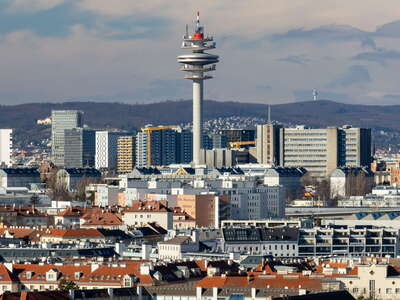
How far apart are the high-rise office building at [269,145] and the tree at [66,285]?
124 metres

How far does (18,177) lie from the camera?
175000 millimetres

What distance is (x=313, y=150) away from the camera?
191875mm

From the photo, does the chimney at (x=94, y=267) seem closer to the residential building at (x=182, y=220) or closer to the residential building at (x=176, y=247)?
the residential building at (x=176, y=247)

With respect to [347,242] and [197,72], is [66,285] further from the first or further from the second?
[197,72]

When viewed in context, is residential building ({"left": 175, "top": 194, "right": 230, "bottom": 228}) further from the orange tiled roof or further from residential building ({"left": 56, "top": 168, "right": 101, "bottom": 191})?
residential building ({"left": 56, "top": 168, "right": 101, "bottom": 191})

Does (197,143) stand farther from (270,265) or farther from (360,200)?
(270,265)

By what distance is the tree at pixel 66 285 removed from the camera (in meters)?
65.7

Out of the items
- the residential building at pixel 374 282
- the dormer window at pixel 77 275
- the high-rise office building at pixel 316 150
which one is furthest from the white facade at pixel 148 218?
the high-rise office building at pixel 316 150

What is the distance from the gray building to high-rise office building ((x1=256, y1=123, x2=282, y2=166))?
1013 inches

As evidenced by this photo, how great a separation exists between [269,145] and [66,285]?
5038 inches

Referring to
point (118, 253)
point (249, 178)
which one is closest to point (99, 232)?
point (118, 253)

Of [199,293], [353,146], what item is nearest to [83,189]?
[353,146]

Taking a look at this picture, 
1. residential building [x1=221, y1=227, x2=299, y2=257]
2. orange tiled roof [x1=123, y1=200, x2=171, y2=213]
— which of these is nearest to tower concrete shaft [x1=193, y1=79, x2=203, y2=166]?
Answer: orange tiled roof [x1=123, y1=200, x2=171, y2=213]

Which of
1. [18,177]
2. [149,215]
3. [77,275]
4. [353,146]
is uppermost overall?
[353,146]
